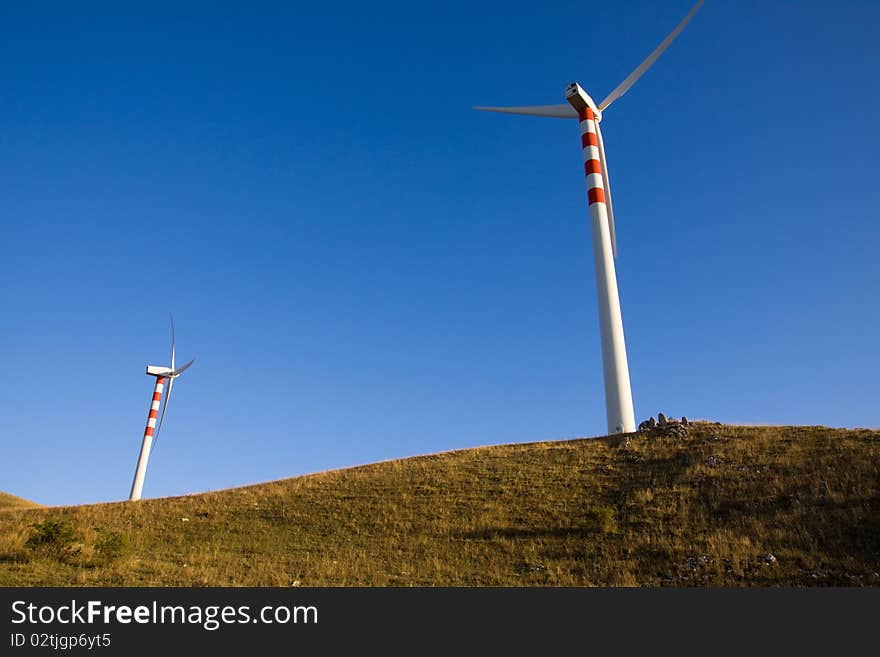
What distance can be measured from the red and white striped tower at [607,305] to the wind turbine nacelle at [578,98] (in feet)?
7.23

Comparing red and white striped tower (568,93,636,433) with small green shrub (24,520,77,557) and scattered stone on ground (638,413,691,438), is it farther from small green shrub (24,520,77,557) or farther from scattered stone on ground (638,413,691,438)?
small green shrub (24,520,77,557)

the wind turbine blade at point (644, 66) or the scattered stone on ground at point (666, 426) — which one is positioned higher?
the wind turbine blade at point (644, 66)

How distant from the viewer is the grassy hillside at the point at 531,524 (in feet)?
64.1

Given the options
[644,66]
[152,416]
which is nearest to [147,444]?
[152,416]

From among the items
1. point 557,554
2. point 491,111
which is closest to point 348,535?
point 557,554

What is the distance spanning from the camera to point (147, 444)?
231 ft

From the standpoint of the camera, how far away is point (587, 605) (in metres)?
10.9

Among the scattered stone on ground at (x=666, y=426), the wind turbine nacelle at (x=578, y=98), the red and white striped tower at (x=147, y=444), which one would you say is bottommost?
the scattered stone on ground at (x=666, y=426)

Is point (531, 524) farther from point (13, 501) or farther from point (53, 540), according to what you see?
point (13, 501)

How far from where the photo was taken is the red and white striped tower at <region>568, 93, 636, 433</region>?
38469mm

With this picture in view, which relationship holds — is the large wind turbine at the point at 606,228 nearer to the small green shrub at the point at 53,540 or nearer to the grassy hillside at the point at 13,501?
the small green shrub at the point at 53,540

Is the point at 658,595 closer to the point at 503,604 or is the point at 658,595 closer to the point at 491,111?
the point at 503,604

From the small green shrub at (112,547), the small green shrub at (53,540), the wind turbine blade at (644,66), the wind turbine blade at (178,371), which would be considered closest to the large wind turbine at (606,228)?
the wind turbine blade at (644,66)

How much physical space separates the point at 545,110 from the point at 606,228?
45.6ft
